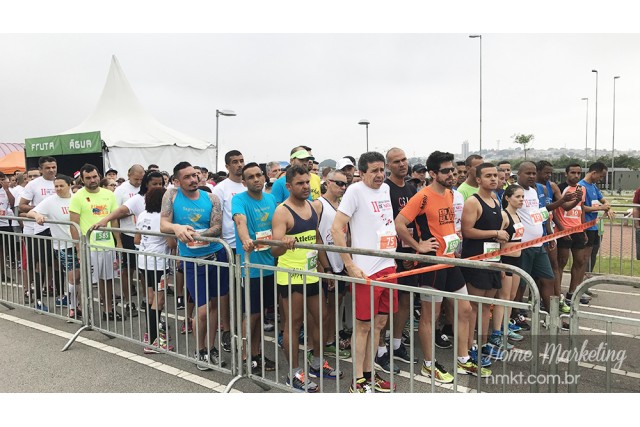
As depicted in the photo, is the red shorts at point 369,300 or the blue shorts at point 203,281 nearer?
the red shorts at point 369,300

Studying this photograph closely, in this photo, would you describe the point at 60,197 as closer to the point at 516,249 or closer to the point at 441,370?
the point at 441,370

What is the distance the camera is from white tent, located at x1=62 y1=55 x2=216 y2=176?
17188 mm

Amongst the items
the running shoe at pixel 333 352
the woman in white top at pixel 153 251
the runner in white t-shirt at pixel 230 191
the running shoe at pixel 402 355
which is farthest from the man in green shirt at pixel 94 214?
the running shoe at pixel 402 355

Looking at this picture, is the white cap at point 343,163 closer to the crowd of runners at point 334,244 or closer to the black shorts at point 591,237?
the crowd of runners at point 334,244

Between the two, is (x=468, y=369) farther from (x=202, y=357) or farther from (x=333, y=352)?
(x=202, y=357)

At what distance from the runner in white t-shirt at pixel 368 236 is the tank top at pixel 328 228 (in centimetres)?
68

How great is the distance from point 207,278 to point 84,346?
198cm

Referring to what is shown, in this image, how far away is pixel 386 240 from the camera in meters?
3.93

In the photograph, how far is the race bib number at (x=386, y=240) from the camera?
154 inches

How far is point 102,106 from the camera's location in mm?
21359

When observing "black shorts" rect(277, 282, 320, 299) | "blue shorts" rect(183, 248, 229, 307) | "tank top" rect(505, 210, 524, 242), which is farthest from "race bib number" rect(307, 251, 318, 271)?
"tank top" rect(505, 210, 524, 242)

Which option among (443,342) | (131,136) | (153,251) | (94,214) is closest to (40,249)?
(94,214)

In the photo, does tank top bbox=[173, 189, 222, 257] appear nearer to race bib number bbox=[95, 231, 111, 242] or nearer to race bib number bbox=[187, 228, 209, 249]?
race bib number bbox=[187, 228, 209, 249]

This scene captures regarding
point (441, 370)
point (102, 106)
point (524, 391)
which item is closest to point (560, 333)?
Answer: point (524, 391)
